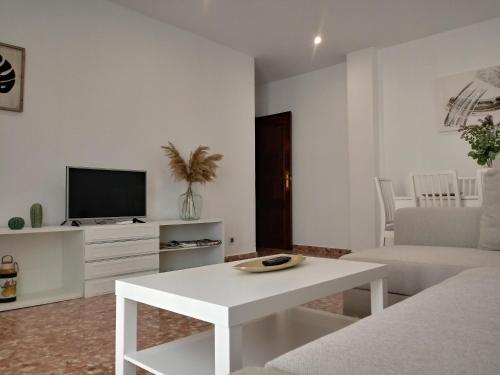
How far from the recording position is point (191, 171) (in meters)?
4.09

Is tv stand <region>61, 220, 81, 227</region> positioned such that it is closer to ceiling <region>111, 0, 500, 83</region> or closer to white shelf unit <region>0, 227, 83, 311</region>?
white shelf unit <region>0, 227, 83, 311</region>

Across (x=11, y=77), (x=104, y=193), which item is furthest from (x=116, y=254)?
(x=11, y=77)

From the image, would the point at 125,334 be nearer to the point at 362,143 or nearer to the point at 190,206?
the point at 190,206

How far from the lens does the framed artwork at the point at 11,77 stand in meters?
3.06

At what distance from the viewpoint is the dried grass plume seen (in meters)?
4.04

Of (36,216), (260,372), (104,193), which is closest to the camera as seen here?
(260,372)

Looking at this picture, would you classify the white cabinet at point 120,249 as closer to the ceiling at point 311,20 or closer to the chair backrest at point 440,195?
the ceiling at point 311,20

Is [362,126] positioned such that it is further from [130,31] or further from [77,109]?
[77,109]

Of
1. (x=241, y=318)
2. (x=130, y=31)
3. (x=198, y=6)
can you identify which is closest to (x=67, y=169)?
(x=130, y=31)

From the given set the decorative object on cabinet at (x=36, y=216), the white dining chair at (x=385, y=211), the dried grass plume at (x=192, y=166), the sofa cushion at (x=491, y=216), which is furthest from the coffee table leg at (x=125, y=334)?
the white dining chair at (x=385, y=211)

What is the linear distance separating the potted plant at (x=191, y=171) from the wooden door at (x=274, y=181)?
2.03 meters

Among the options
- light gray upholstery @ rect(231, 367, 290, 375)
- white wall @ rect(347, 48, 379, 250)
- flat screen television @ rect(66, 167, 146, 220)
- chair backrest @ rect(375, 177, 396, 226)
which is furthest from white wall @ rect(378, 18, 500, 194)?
light gray upholstery @ rect(231, 367, 290, 375)

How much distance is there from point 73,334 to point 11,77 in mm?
2150

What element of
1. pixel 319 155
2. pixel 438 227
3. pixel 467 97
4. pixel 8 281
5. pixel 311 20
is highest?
pixel 311 20
